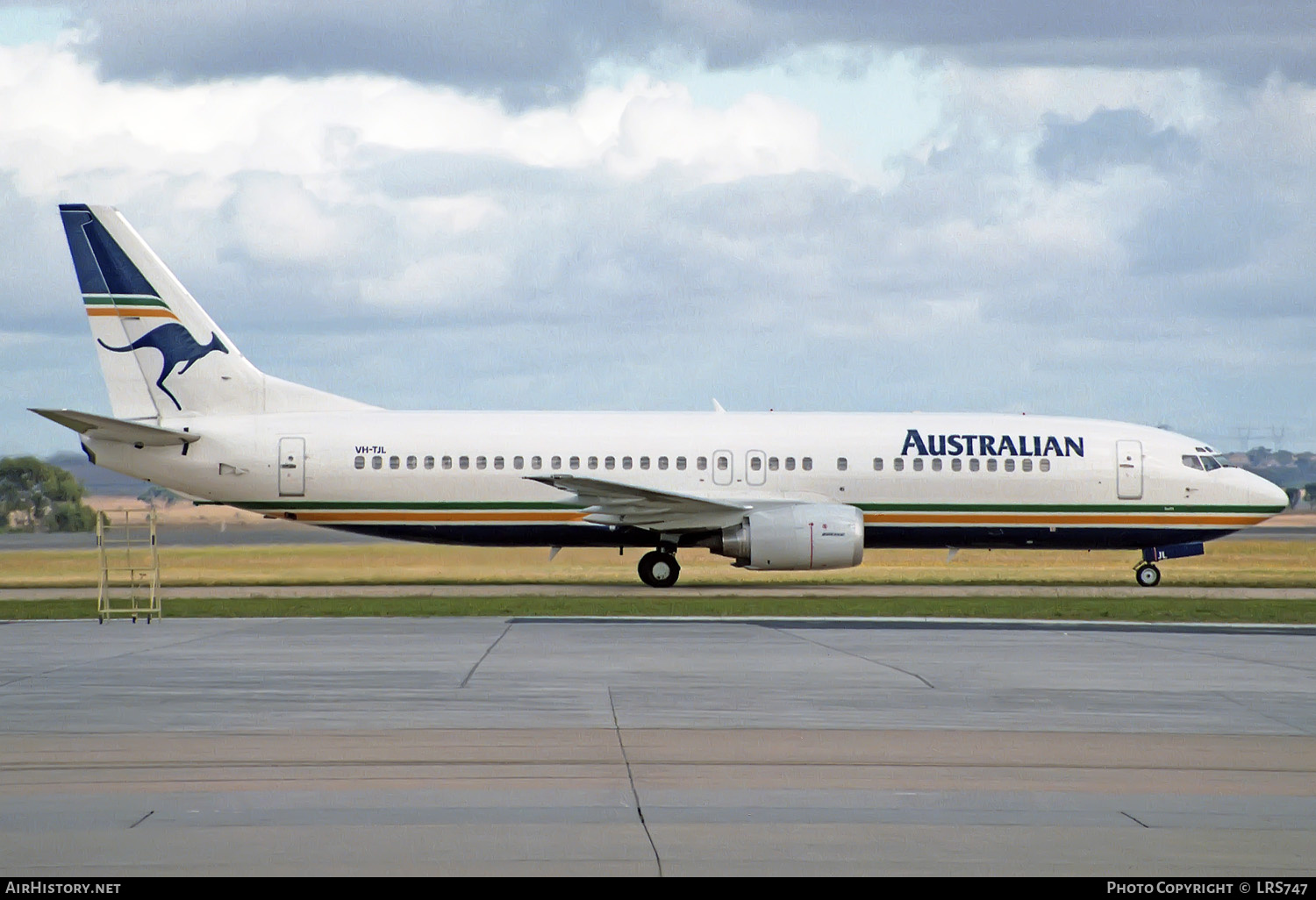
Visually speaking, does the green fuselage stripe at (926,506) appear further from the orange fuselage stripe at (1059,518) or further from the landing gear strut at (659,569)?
the landing gear strut at (659,569)

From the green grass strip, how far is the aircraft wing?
2.97 m

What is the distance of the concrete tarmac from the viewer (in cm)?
793

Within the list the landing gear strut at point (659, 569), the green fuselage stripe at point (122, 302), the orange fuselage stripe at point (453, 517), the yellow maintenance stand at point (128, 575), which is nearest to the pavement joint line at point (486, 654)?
the yellow maintenance stand at point (128, 575)

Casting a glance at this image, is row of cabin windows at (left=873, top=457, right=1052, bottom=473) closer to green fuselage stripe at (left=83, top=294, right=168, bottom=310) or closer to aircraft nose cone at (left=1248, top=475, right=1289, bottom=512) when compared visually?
aircraft nose cone at (left=1248, top=475, right=1289, bottom=512)

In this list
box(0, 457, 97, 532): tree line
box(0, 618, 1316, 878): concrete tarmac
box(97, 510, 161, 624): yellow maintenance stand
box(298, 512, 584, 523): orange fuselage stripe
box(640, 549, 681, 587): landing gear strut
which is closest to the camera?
box(0, 618, 1316, 878): concrete tarmac

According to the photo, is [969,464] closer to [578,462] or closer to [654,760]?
[578,462]

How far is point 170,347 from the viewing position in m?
34.3

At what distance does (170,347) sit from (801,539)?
14575 mm

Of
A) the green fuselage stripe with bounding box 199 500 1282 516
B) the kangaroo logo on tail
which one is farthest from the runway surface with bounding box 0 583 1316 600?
the kangaroo logo on tail

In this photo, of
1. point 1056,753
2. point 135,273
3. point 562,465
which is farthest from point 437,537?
point 1056,753

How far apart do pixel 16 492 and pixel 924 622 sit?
61069 millimetres

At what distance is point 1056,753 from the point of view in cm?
1134

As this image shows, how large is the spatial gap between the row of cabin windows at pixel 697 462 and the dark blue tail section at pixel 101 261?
6452 mm

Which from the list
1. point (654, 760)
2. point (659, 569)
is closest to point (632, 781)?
point (654, 760)
